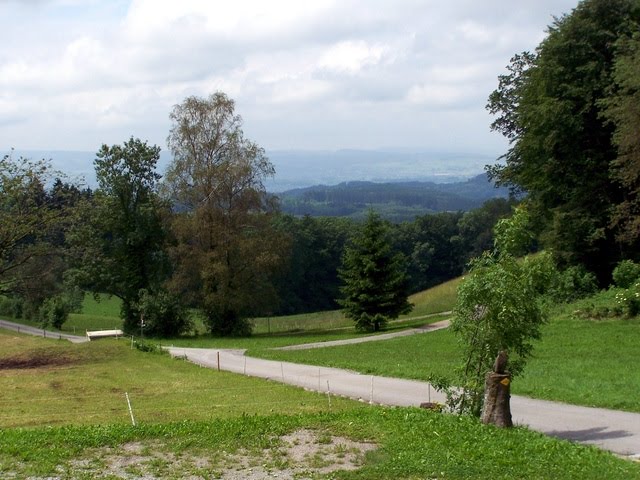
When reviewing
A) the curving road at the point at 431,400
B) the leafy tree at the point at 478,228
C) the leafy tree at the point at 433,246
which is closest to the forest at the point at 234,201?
the curving road at the point at 431,400

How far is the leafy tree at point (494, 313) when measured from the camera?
48.8 feet

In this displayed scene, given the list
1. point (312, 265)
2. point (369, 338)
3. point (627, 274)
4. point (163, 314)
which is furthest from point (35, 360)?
point (312, 265)

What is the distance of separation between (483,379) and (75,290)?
47.4m

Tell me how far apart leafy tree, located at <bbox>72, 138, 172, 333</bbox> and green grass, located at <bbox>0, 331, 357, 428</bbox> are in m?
20.0

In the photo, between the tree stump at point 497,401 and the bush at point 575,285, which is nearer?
the tree stump at point 497,401

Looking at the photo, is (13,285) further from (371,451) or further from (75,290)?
(371,451)

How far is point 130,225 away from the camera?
192 ft

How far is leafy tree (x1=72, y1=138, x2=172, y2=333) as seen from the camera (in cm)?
5759

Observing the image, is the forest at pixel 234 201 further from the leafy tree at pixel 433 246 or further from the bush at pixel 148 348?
the leafy tree at pixel 433 246

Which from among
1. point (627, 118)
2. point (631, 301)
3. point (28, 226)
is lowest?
point (631, 301)

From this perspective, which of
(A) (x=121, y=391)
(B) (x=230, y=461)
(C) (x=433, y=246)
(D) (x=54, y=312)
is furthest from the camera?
(C) (x=433, y=246)

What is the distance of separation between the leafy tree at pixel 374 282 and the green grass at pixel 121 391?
16.1m

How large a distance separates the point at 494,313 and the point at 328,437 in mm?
4043

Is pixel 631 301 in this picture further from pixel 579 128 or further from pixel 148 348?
pixel 148 348
